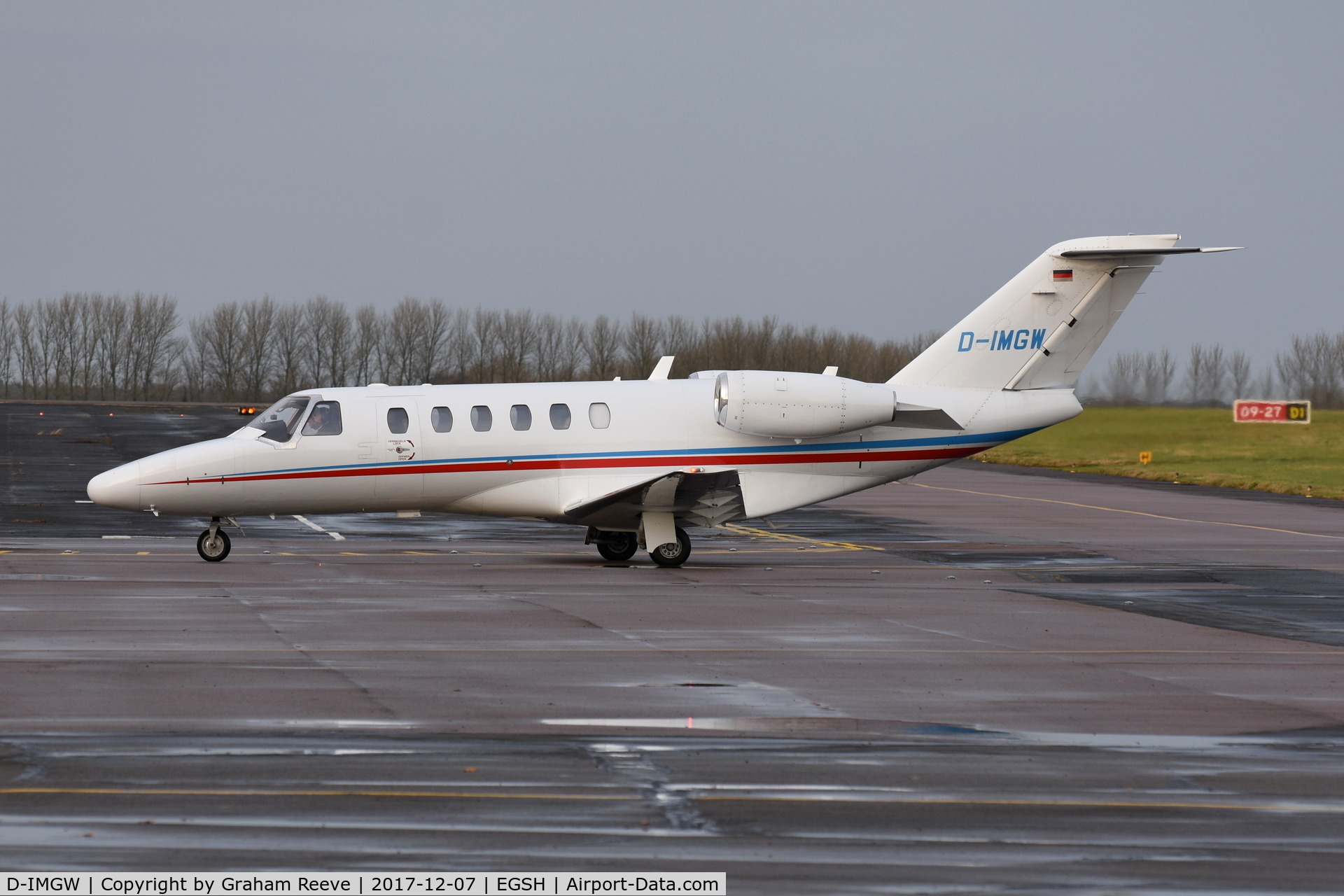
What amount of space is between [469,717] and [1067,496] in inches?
1270

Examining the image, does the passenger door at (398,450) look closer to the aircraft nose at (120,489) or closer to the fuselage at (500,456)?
the fuselage at (500,456)

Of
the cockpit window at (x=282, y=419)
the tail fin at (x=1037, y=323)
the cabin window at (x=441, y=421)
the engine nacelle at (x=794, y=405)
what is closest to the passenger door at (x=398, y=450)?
the cabin window at (x=441, y=421)

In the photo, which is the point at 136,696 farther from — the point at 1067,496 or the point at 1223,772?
the point at 1067,496

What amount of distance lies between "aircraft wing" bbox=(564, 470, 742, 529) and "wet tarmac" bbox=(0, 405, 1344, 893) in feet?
2.71

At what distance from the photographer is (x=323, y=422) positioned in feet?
73.7

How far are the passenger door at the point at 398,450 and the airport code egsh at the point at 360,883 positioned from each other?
51.1 ft

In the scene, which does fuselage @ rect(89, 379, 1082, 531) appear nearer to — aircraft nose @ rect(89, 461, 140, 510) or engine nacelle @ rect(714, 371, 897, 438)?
aircraft nose @ rect(89, 461, 140, 510)

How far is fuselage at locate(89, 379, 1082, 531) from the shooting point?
22.2m

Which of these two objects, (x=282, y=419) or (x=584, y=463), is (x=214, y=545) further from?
(x=584, y=463)

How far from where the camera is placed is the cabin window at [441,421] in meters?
22.7

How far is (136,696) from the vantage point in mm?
11711

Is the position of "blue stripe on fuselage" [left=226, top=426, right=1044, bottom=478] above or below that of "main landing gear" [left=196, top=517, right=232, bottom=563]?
above

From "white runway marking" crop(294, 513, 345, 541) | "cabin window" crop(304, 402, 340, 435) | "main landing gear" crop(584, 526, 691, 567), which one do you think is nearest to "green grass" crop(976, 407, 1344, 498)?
"white runway marking" crop(294, 513, 345, 541)

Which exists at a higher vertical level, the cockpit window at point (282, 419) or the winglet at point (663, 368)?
the winglet at point (663, 368)
